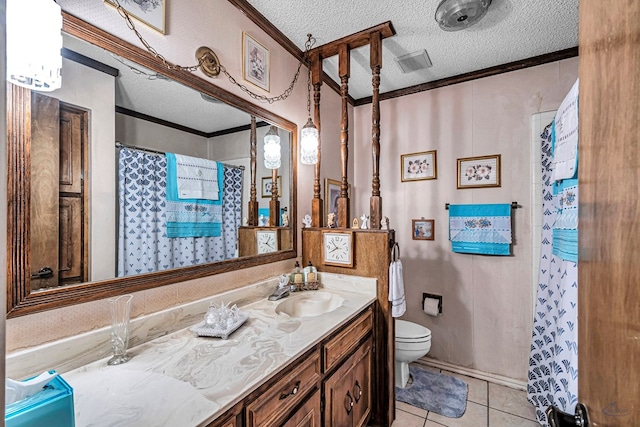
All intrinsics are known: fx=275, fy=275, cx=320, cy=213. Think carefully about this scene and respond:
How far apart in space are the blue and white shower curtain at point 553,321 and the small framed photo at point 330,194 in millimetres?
1385

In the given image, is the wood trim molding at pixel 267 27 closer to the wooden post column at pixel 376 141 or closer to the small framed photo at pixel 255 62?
the small framed photo at pixel 255 62

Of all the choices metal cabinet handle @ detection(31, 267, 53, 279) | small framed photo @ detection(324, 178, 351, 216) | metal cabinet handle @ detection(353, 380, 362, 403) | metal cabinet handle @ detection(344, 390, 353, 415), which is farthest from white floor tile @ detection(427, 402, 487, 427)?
metal cabinet handle @ detection(31, 267, 53, 279)

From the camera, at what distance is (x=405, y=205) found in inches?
103

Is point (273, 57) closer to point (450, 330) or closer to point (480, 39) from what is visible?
point (480, 39)

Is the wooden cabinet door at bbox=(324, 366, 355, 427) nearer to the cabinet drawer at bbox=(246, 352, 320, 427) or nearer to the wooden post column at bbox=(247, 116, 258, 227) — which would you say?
the cabinet drawer at bbox=(246, 352, 320, 427)

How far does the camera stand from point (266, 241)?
1.75 m

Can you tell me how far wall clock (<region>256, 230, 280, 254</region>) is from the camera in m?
1.70

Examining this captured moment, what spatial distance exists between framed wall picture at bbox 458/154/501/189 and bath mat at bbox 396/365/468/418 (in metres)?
1.60

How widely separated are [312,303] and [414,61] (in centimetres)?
196

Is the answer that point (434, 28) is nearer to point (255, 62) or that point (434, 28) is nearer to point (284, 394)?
point (255, 62)

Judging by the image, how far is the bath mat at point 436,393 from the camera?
74.7 inches

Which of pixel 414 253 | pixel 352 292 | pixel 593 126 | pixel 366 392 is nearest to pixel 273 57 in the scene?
Result: pixel 352 292

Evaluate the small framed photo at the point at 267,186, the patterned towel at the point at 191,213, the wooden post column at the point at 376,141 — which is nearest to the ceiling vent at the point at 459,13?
the wooden post column at the point at 376,141

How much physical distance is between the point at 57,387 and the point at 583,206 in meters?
1.12
